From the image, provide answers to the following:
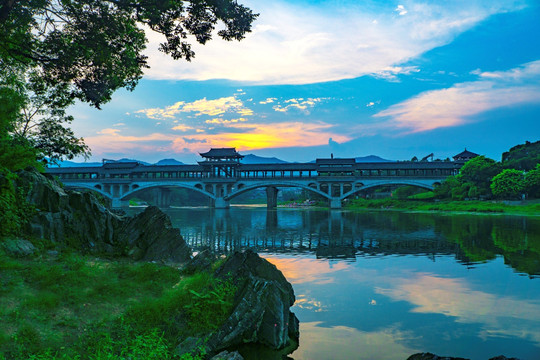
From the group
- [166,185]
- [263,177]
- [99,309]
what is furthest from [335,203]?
[99,309]

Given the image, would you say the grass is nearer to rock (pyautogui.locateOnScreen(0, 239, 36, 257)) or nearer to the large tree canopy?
rock (pyautogui.locateOnScreen(0, 239, 36, 257))

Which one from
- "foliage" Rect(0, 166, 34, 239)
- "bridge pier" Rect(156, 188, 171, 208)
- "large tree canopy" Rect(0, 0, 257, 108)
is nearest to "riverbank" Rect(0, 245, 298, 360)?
"foliage" Rect(0, 166, 34, 239)

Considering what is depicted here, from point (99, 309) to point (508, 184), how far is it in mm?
63484

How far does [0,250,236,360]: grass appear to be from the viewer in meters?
6.23

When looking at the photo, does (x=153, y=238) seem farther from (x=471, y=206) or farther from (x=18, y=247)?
(x=471, y=206)

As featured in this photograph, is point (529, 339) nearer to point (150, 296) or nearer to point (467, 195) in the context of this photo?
point (150, 296)

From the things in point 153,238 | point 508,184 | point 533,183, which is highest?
point 533,183

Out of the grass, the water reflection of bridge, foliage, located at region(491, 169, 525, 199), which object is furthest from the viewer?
foliage, located at region(491, 169, 525, 199)

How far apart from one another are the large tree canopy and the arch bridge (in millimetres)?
62111

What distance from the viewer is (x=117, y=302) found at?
26.4 feet

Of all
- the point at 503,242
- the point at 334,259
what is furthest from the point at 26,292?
the point at 503,242

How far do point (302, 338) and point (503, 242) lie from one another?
20018 mm

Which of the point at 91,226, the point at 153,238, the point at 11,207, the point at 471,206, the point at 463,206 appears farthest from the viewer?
the point at 463,206

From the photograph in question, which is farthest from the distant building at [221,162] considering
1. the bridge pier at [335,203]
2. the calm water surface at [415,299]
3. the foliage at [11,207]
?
the foliage at [11,207]
